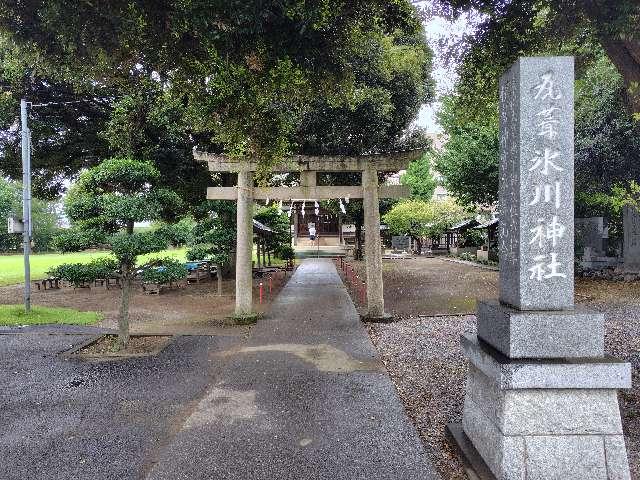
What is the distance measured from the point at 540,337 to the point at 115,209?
6.65m

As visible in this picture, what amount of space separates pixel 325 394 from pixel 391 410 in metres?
0.93

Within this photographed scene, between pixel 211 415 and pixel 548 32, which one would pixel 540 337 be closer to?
pixel 211 415

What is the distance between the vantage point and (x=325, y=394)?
5492 mm

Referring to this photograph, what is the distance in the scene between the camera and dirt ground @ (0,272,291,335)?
1020 cm

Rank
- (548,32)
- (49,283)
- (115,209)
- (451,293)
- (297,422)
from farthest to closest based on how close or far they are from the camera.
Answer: (49,283) → (451,293) → (115,209) → (548,32) → (297,422)

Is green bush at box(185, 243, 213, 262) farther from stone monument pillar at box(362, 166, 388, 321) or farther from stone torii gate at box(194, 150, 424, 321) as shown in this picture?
stone monument pillar at box(362, 166, 388, 321)

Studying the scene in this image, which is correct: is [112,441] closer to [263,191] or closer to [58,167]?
[263,191]

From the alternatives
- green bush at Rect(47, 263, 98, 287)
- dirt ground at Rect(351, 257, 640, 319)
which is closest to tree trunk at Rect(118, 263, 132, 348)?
green bush at Rect(47, 263, 98, 287)

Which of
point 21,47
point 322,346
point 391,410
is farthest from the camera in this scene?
point 322,346

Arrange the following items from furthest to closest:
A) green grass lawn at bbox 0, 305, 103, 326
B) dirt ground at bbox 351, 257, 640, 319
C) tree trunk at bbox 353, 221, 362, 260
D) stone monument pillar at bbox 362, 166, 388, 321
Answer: tree trunk at bbox 353, 221, 362, 260, dirt ground at bbox 351, 257, 640, 319, green grass lawn at bbox 0, 305, 103, 326, stone monument pillar at bbox 362, 166, 388, 321

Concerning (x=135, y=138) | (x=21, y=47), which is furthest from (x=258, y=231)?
(x=21, y=47)

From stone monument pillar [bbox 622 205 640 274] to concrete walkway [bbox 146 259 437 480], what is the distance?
46.4 feet

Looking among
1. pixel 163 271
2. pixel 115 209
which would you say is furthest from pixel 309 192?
pixel 115 209

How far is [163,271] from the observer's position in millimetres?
8164
